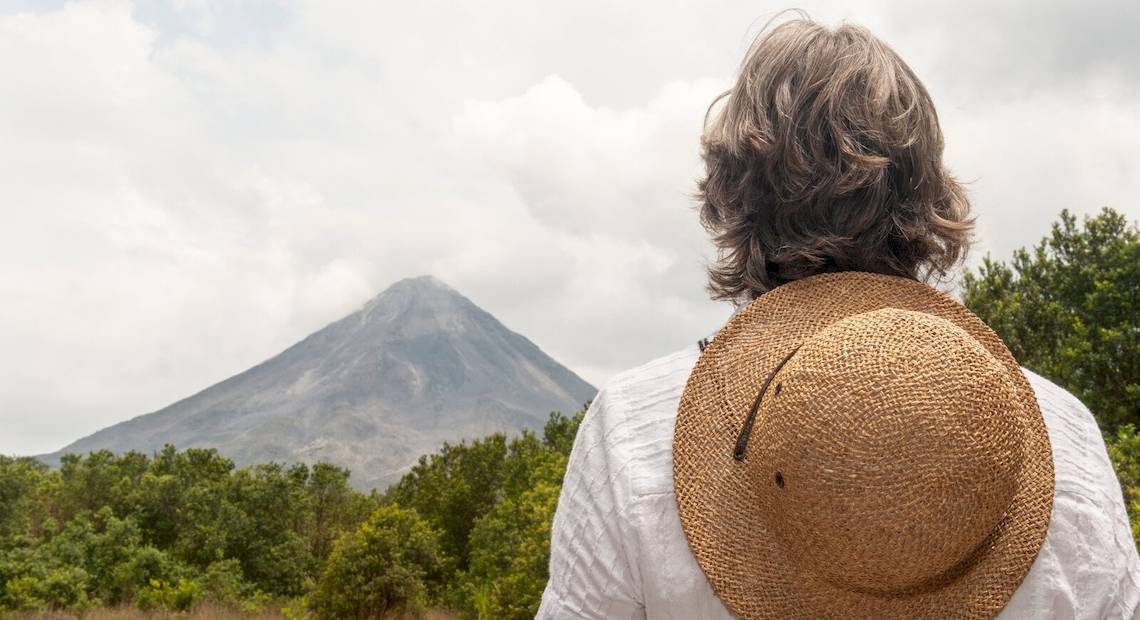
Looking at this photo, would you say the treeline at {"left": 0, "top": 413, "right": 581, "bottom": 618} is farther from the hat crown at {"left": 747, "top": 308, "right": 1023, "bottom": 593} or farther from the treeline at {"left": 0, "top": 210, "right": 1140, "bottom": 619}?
the hat crown at {"left": 747, "top": 308, "right": 1023, "bottom": 593}

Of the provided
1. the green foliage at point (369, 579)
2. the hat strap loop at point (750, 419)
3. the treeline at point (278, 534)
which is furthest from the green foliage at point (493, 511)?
the hat strap loop at point (750, 419)

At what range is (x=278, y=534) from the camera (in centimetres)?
3044

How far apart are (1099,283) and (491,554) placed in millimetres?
13201

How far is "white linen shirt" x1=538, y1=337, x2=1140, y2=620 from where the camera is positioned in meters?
1.55

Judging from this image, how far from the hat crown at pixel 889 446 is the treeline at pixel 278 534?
13537 mm

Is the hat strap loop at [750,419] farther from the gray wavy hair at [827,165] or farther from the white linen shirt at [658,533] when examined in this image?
the gray wavy hair at [827,165]

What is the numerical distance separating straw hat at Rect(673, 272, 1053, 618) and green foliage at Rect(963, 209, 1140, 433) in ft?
56.7

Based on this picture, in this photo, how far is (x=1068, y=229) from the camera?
19766 millimetres

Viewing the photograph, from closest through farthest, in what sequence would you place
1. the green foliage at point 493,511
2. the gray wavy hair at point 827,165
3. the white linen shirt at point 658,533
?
the white linen shirt at point 658,533 → the gray wavy hair at point 827,165 → the green foliage at point 493,511

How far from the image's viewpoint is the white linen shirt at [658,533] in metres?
1.55

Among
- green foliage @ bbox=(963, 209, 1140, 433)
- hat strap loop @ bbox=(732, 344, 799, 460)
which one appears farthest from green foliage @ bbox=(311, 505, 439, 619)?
hat strap loop @ bbox=(732, 344, 799, 460)

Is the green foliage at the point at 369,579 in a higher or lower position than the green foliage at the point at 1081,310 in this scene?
lower

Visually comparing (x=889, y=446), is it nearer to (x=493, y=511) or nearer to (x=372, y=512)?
(x=493, y=511)

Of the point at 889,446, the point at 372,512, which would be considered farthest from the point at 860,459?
the point at 372,512
